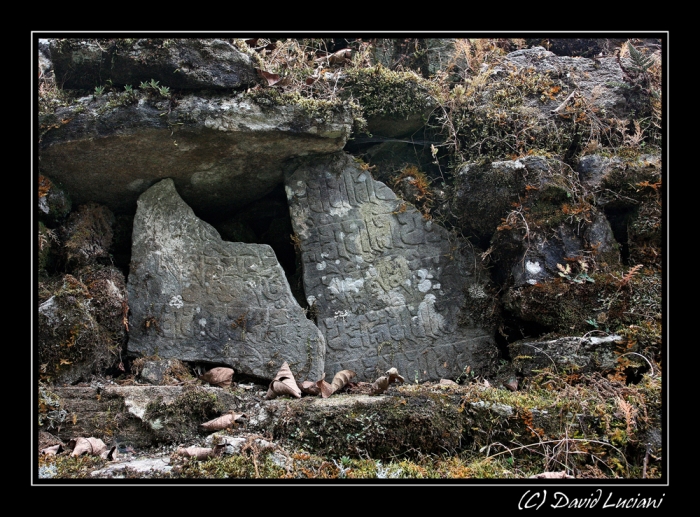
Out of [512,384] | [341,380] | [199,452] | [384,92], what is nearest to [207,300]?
[341,380]

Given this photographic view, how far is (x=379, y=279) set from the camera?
5.21 metres

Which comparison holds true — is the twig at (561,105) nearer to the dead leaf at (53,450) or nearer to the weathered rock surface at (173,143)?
the weathered rock surface at (173,143)

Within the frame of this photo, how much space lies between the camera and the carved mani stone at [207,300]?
16.0 ft

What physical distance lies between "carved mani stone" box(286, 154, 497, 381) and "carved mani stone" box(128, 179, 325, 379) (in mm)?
307

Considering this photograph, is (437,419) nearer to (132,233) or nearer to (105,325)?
(105,325)

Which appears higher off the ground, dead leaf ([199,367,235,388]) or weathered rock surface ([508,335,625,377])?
weathered rock surface ([508,335,625,377])

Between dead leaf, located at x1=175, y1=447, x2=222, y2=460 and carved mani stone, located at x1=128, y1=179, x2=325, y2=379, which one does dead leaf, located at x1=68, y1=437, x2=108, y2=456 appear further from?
carved mani stone, located at x1=128, y1=179, x2=325, y2=379

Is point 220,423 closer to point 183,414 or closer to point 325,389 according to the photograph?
point 183,414

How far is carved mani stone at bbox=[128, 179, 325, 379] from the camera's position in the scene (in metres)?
4.87

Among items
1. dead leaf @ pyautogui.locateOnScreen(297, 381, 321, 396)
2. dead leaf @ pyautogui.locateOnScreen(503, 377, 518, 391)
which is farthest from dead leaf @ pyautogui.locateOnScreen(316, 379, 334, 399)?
dead leaf @ pyautogui.locateOnScreen(503, 377, 518, 391)

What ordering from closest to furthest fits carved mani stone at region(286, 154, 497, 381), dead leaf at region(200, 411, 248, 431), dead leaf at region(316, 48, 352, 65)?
1. dead leaf at region(200, 411, 248, 431)
2. carved mani stone at region(286, 154, 497, 381)
3. dead leaf at region(316, 48, 352, 65)

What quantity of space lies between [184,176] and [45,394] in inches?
82.2

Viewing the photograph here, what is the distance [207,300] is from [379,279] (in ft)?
4.34
